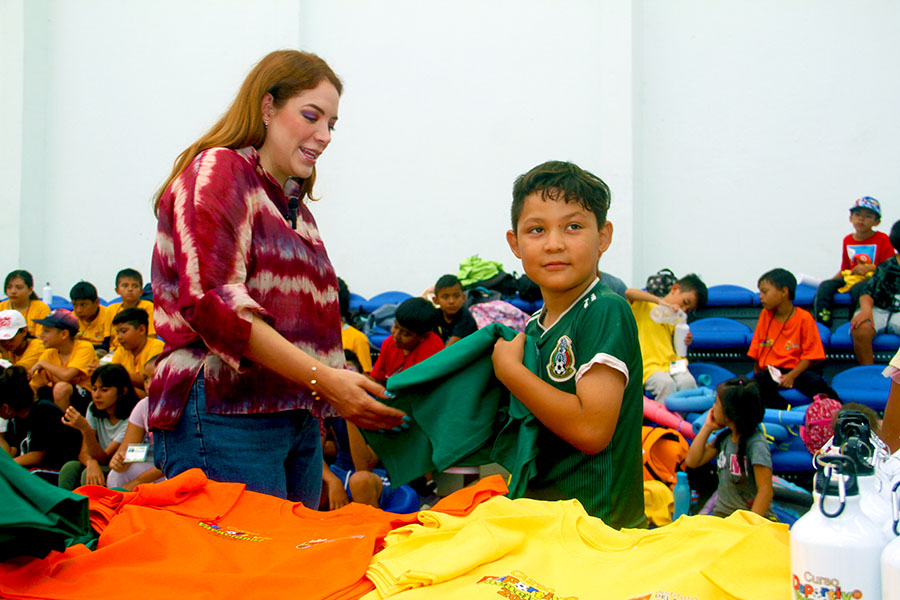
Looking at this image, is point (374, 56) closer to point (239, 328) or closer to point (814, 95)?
point (814, 95)

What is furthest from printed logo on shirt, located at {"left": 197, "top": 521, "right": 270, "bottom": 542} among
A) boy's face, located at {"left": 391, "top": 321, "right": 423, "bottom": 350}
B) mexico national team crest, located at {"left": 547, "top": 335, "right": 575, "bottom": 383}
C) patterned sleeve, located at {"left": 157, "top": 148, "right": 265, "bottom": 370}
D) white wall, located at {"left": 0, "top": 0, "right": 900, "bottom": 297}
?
white wall, located at {"left": 0, "top": 0, "right": 900, "bottom": 297}

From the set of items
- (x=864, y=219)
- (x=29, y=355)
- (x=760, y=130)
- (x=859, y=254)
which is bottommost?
(x=29, y=355)

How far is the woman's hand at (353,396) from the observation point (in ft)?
4.78

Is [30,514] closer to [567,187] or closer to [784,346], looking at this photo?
[567,187]

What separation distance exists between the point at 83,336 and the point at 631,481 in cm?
575

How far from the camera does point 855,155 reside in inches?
261

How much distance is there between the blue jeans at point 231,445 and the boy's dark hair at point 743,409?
7.98ft

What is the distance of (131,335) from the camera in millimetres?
4875

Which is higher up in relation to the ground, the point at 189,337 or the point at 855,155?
the point at 855,155

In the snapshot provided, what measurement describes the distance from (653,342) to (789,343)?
89 centimetres

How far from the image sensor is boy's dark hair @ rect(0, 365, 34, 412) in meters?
4.32

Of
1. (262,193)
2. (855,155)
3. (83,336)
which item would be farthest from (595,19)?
(262,193)

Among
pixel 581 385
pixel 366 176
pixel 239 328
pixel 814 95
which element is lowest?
pixel 581 385

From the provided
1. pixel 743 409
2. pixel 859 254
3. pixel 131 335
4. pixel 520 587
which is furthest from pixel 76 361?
pixel 859 254
